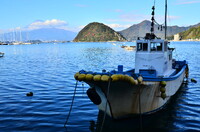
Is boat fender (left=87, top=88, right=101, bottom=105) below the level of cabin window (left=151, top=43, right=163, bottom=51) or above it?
below

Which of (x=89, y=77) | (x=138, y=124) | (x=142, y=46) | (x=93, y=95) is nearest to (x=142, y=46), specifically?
(x=142, y=46)

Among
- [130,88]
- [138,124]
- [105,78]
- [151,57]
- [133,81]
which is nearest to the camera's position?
[105,78]

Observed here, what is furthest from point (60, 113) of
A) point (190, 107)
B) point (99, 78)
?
point (190, 107)

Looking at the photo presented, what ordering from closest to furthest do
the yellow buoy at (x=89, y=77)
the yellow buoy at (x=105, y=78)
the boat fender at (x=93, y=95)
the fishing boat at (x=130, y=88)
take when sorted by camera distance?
the yellow buoy at (x=105, y=78) → the yellow buoy at (x=89, y=77) → the fishing boat at (x=130, y=88) → the boat fender at (x=93, y=95)

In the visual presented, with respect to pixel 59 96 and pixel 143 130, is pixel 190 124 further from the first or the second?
pixel 59 96

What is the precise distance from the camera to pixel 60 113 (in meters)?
15.3

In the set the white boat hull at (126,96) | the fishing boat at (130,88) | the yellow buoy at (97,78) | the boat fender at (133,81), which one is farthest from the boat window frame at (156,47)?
the yellow buoy at (97,78)

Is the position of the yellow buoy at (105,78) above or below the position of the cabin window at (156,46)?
below

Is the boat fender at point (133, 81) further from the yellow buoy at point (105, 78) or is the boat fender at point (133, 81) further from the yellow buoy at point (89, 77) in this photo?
the yellow buoy at point (89, 77)

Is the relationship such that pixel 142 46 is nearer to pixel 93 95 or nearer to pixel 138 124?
pixel 93 95

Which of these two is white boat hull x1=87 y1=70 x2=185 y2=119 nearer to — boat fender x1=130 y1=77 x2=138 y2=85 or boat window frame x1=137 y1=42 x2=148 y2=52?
boat fender x1=130 y1=77 x2=138 y2=85

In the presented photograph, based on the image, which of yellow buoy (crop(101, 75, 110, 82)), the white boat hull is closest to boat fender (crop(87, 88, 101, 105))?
the white boat hull

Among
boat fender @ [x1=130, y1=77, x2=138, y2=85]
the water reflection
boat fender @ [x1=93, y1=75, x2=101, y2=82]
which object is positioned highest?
boat fender @ [x1=93, y1=75, x2=101, y2=82]

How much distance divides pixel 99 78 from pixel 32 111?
716cm
